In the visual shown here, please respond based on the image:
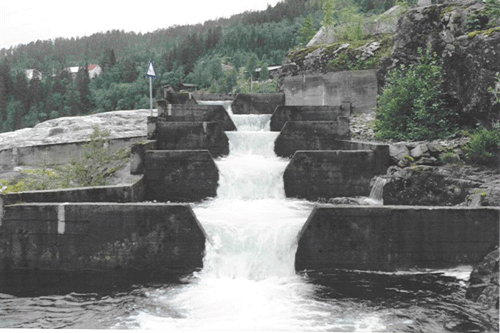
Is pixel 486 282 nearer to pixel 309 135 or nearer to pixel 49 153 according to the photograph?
pixel 309 135

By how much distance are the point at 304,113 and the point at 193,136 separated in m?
4.99

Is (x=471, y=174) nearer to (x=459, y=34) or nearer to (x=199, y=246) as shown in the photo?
(x=459, y=34)

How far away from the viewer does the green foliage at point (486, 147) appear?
9.86 meters

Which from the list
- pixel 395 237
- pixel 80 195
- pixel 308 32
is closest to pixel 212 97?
pixel 80 195

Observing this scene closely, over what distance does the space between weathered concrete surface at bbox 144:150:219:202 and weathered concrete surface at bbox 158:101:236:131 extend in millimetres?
5090

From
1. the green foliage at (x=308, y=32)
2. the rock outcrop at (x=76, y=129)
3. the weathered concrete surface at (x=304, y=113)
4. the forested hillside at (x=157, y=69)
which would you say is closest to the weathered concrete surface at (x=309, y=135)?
the weathered concrete surface at (x=304, y=113)

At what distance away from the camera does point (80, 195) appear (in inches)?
354

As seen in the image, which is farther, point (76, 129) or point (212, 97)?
point (76, 129)

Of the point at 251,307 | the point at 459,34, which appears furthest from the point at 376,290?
the point at 459,34

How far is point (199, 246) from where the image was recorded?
7.84m

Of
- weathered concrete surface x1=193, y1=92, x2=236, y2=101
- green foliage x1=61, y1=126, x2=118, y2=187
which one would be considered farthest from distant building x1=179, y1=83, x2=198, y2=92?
green foliage x1=61, y1=126, x2=118, y2=187

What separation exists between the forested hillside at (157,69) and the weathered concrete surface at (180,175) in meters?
24.2

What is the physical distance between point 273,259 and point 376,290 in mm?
1937

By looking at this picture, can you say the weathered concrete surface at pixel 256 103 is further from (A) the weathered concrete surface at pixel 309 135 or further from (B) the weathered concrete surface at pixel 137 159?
(B) the weathered concrete surface at pixel 137 159
